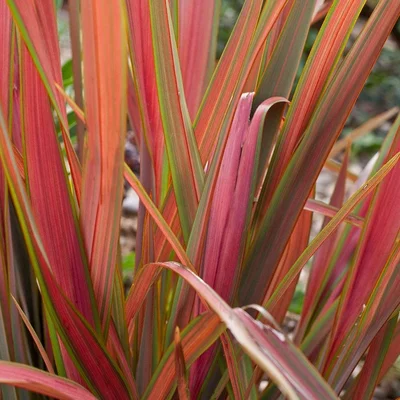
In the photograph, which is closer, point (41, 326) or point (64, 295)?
point (64, 295)

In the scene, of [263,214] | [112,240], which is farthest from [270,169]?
[112,240]

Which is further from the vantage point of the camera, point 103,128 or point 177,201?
point 177,201

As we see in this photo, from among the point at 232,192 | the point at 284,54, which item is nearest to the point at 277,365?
the point at 232,192

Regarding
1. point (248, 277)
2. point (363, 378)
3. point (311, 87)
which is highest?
point (311, 87)

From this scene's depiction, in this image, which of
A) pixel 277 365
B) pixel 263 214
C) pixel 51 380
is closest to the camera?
pixel 277 365

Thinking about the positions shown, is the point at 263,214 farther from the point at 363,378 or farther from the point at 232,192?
the point at 363,378

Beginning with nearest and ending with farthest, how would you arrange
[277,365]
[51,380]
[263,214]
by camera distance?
[277,365] < [51,380] < [263,214]

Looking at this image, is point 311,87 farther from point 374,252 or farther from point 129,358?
point 129,358

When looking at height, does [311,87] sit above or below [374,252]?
above
